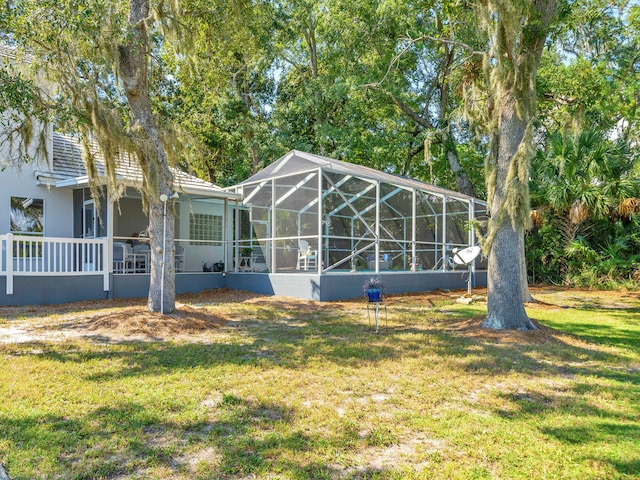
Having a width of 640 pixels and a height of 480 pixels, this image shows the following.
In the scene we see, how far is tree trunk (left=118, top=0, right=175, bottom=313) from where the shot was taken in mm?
7695

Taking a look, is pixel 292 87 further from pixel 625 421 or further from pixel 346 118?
pixel 625 421

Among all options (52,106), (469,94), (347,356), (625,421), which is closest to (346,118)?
(469,94)

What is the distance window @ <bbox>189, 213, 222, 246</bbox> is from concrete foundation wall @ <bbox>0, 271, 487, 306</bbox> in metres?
2.03

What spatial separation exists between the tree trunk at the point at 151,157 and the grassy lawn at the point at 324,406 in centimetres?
151

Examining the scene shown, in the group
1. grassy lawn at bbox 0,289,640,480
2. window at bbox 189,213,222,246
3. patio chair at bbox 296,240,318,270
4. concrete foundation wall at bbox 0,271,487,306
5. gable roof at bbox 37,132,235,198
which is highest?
gable roof at bbox 37,132,235,198

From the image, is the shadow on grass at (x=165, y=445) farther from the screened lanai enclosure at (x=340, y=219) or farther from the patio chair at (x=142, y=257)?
the patio chair at (x=142, y=257)

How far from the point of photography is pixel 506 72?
23.4 ft

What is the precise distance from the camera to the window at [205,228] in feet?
49.3

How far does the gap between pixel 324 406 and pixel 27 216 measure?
11.1 meters

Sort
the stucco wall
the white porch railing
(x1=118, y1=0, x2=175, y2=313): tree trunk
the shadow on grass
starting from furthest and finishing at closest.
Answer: the stucco wall < the white porch railing < (x1=118, y1=0, x2=175, y2=313): tree trunk < the shadow on grass

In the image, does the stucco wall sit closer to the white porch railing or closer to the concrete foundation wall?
the white porch railing

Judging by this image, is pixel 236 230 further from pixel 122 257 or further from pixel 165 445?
pixel 165 445

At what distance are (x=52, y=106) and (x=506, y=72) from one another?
6.97 m

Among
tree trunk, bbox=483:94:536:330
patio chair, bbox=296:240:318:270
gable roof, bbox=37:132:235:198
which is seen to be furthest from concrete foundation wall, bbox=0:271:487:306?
tree trunk, bbox=483:94:536:330
